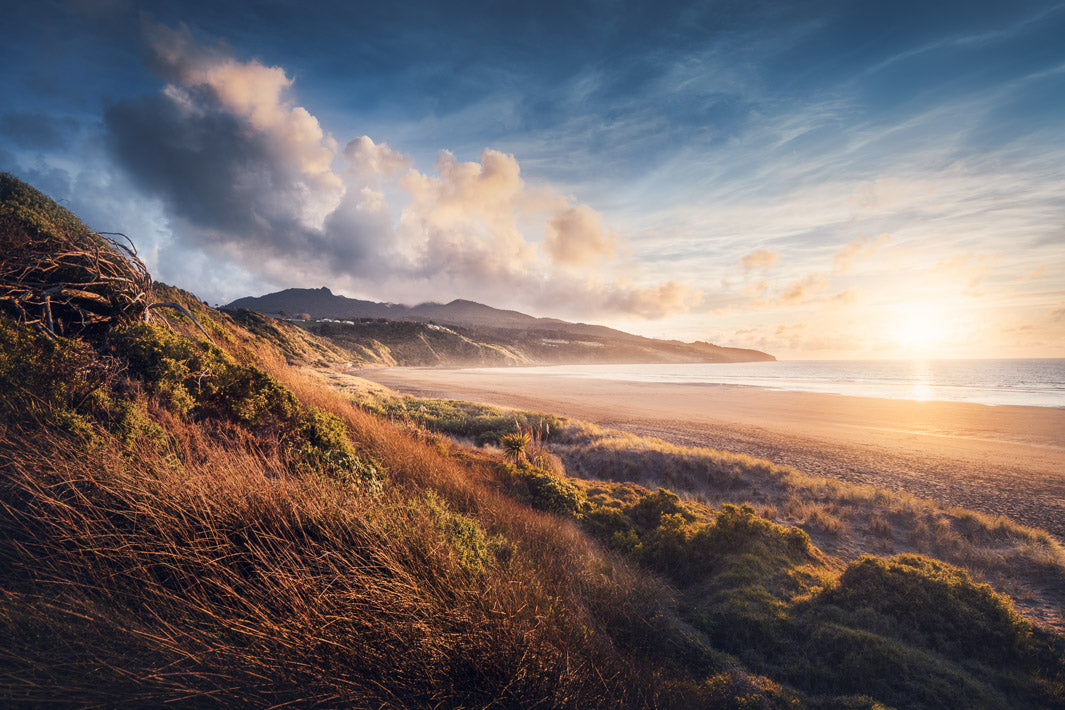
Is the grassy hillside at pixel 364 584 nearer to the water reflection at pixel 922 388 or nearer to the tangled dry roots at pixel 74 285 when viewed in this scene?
the tangled dry roots at pixel 74 285

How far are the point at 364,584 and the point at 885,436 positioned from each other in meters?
25.1

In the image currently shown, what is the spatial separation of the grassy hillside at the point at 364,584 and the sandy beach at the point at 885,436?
6286 mm

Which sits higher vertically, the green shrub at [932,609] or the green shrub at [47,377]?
the green shrub at [47,377]

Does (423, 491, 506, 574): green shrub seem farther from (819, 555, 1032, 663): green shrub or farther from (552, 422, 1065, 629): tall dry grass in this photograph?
(552, 422, 1065, 629): tall dry grass

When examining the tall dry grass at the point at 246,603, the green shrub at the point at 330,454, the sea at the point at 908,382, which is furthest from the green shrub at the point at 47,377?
the sea at the point at 908,382

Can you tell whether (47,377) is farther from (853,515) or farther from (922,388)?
(922,388)

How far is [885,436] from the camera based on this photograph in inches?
774

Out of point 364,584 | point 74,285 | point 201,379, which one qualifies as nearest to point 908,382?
point 364,584

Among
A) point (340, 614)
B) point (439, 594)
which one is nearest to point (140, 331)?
point (340, 614)

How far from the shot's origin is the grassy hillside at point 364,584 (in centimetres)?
209

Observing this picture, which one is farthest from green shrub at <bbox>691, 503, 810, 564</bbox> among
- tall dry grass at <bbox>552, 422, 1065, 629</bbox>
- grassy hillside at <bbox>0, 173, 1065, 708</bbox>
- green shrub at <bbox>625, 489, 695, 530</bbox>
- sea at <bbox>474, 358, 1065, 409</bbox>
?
sea at <bbox>474, 358, 1065, 409</bbox>

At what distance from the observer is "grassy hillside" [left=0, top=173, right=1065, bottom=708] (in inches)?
82.1

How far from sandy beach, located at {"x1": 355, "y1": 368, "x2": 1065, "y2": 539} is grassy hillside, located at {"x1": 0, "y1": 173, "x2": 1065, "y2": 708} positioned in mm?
6286

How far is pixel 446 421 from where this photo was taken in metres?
14.6
